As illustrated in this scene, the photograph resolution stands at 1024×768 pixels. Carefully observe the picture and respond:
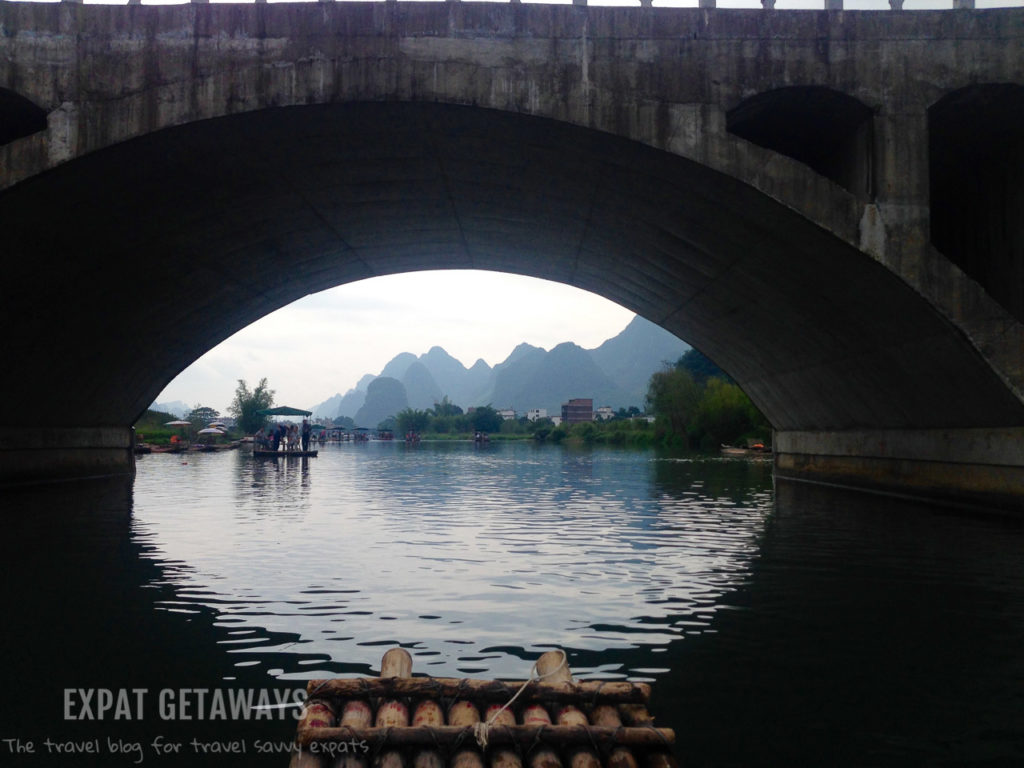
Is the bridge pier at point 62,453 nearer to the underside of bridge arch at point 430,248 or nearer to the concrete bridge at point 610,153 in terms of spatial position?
the underside of bridge arch at point 430,248

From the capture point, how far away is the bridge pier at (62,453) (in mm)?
28500

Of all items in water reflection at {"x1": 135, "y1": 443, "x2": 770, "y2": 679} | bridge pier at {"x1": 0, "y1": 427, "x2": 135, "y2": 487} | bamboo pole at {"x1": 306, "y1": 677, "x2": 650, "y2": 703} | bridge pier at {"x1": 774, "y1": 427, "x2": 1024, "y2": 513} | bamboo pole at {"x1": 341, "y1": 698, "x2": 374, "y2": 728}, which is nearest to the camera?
bamboo pole at {"x1": 341, "y1": 698, "x2": 374, "y2": 728}

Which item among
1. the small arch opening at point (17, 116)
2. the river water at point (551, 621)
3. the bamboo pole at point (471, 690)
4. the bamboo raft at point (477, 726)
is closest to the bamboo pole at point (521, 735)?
the bamboo raft at point (477, 726)

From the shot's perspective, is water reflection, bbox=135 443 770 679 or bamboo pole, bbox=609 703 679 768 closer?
bamboo pole, bbox=609 703 679 768

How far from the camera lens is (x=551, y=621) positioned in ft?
34.0

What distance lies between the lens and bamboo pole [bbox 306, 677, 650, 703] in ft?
19.3

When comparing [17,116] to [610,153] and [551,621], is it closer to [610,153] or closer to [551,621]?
[610,153]

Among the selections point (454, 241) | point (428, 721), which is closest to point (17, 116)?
point (454, 241)

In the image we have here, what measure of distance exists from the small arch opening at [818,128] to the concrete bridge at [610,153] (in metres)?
0.08

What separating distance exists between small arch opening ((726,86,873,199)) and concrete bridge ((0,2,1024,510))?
0.08 meters

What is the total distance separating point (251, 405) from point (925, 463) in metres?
118

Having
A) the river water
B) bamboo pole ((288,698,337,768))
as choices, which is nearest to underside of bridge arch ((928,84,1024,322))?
the river water

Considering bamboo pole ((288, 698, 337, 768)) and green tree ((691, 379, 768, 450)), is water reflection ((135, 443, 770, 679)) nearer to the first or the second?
bamboo pole ((288, 698, 337, 768))

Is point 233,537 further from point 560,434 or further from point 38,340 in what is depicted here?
point 560,434
